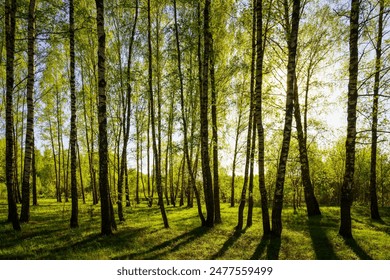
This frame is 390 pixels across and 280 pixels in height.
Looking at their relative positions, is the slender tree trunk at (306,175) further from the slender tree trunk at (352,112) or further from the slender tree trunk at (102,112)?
the slender tree trunk at (102,112)

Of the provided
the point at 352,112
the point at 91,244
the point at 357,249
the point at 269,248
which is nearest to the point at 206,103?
the point at 352,112

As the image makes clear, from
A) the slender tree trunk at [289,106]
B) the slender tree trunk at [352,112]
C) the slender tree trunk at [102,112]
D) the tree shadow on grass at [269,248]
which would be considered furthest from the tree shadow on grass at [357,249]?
the slender tree trunk at [102,112]

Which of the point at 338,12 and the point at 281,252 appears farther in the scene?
the point at 338,12

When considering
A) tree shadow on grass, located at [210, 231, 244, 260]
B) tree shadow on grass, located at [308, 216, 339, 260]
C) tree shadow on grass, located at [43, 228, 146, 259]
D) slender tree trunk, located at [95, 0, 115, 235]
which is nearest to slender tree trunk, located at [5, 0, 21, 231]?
tree shadow on grass, located at [43, 228, 146, 259]

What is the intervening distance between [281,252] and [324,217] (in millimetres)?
9306

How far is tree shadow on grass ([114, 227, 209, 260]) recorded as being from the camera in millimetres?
8609

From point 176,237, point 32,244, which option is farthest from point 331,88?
point 32,244

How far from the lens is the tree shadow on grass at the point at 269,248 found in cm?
905

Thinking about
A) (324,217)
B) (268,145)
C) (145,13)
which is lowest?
(324,217)

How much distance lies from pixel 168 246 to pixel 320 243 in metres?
5.54

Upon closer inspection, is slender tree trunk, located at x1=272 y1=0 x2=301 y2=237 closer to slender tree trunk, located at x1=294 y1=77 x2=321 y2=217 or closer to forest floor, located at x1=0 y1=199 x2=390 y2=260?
forest floor, located at x1=0 y1=199 x2=390 y2=260

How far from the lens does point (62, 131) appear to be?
106 feet

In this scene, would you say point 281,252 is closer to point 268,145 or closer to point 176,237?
point 176,237

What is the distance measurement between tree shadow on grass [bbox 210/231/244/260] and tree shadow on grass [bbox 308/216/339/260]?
113 inches
